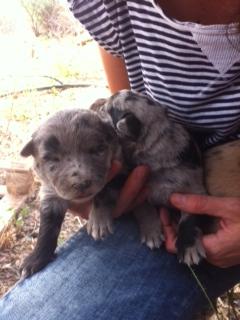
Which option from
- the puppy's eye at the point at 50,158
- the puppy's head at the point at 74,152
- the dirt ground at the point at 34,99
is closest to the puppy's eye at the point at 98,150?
the puppy's head at the point at 74,152

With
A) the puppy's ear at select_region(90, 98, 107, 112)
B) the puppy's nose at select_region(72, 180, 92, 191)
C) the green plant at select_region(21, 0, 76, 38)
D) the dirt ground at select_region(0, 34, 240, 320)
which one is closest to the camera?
the puppy's nose at select_region(72, 180, 92, 191)

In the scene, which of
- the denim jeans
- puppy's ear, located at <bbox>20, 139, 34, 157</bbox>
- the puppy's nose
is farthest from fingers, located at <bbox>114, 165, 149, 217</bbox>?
puppy's ear, located at <bbox>20, 139, 34, 157</bbox>

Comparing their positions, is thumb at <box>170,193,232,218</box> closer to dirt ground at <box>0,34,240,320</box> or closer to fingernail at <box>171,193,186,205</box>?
fingernail at <box>171,193,186,205</box>

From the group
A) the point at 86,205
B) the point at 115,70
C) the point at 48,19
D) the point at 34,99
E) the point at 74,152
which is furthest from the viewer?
the point at 48,19

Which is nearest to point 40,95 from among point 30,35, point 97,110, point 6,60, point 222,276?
point 6,60

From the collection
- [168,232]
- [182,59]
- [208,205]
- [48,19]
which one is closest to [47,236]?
[168,232]

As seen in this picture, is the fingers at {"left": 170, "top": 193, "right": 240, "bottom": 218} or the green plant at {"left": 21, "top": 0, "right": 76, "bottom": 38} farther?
the green plant at {"left": 21, "top": 0, "right": 76, "bottom": 38}

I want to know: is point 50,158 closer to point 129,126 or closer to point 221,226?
point 129,126
